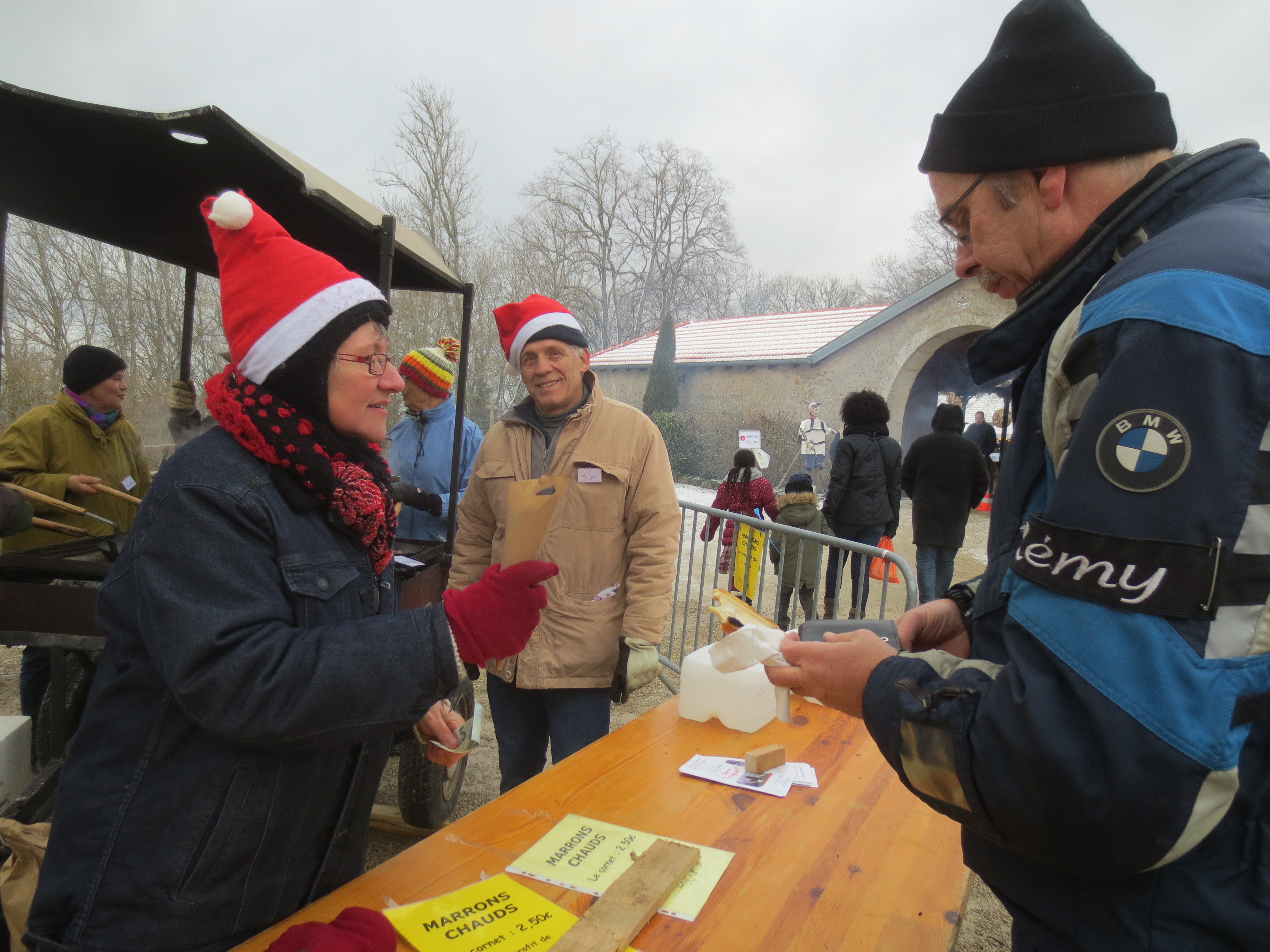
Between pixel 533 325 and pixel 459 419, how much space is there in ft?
4.07

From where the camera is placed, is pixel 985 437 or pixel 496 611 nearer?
pixel 496 611

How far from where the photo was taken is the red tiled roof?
64.8 feet

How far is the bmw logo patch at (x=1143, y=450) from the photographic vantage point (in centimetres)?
72

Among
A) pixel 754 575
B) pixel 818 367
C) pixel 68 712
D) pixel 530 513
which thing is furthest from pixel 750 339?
pixel 530 513

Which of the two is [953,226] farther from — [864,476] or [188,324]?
[864,476]

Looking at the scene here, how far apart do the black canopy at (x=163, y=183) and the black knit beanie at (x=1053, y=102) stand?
221 cm

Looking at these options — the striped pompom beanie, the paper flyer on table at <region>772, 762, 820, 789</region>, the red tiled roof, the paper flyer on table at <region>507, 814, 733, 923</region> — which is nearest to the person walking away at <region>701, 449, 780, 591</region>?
the striped pompom beanie

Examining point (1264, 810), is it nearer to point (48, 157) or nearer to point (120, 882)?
point (120, 882)

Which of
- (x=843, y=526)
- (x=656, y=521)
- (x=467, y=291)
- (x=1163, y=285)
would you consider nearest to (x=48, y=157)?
(x=467, y=291)

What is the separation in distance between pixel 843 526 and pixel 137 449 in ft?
18.7

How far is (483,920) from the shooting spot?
128cm

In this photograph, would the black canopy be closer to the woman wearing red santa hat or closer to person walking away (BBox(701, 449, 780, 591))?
the woman wearing red santa hat

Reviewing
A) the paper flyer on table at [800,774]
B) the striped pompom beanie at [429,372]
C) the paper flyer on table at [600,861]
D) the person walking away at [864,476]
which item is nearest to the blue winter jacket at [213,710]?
the paper flyer on table at [600,861]

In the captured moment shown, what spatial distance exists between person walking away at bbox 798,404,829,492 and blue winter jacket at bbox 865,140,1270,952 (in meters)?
15.9
